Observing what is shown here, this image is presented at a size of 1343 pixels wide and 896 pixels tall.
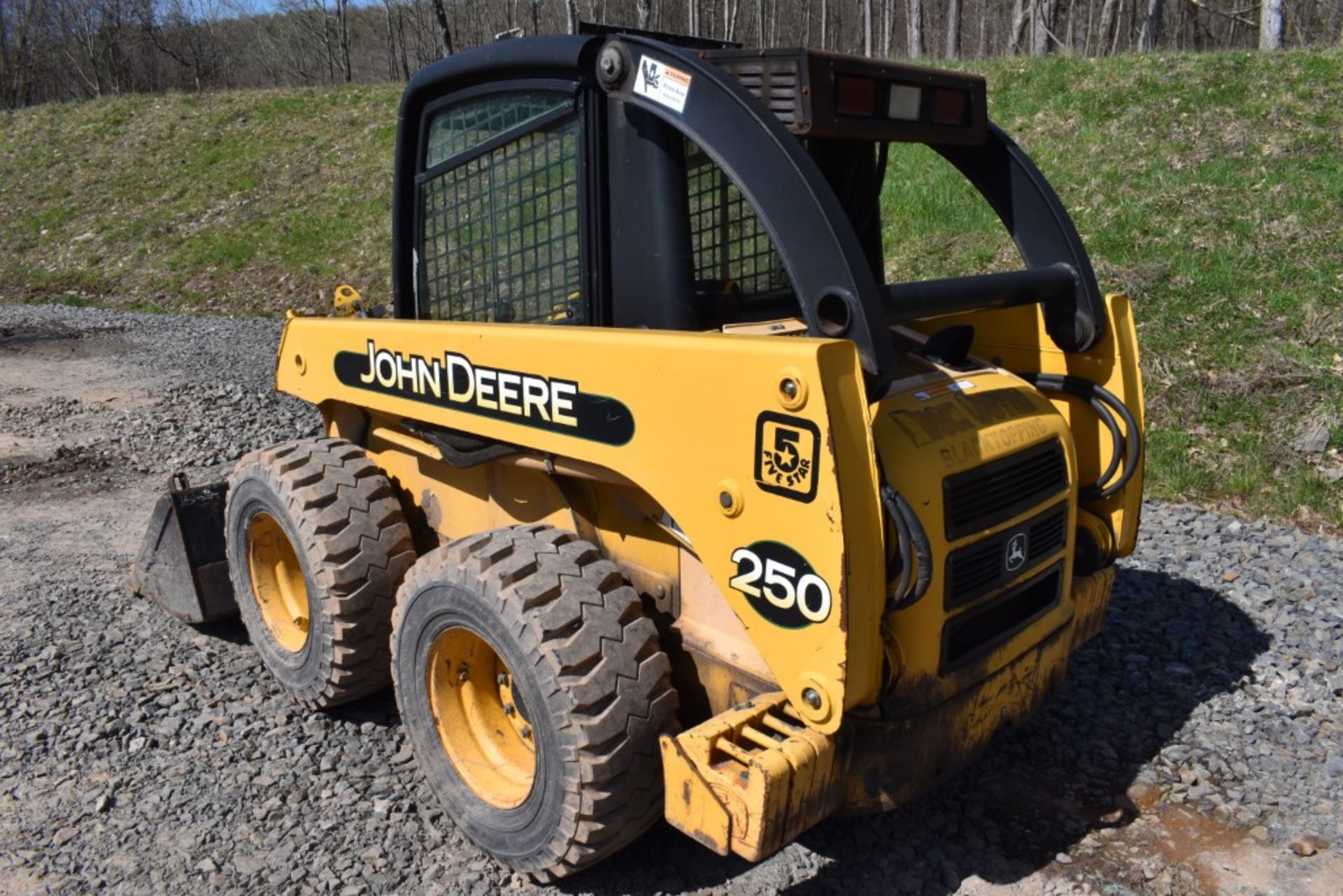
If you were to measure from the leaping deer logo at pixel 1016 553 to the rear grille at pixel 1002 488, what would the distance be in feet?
0.23

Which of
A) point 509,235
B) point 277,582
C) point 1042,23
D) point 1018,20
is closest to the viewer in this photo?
point 509,235

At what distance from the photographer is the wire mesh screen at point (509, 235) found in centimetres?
308

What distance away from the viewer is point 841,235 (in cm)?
239

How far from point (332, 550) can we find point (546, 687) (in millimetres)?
1270

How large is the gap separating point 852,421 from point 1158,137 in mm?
10925

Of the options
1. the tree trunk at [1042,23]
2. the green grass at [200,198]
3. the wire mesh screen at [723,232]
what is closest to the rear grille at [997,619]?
the wire mesh screen at [723,232]

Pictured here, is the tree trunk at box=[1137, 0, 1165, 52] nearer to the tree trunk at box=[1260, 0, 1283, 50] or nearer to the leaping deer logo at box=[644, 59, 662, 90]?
the tree trunk at box=[1260, 0, 1283, 50]

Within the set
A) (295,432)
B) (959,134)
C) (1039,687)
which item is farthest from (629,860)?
(295,432)

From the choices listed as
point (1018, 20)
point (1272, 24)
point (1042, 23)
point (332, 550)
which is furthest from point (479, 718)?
point (1018, 20)

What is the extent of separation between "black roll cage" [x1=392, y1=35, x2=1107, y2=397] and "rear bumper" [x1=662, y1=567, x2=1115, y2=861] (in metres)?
0.82

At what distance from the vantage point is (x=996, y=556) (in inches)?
110

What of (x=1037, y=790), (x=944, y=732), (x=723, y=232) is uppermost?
(x=723, y=232)

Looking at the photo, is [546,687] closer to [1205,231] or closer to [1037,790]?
[1037,790]

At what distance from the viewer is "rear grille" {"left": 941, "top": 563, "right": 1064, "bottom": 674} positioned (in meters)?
2.75
